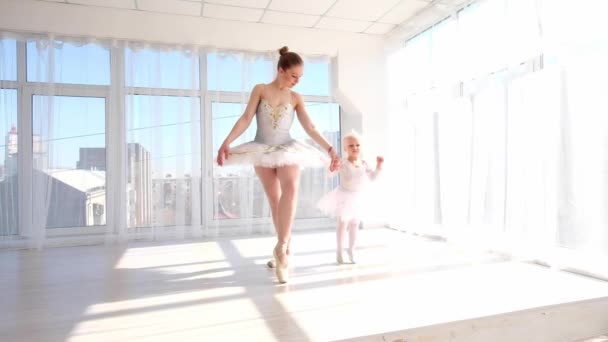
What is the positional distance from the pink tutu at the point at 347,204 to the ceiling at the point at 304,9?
219cm

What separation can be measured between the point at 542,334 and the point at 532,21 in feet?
7.12

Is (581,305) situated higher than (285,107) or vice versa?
(285,107)

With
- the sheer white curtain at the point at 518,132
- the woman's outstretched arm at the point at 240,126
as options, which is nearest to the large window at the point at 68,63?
the woman's outstretched arm at the point at 240,126

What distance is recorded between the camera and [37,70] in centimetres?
398

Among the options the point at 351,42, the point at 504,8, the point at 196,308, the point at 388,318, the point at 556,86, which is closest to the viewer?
the point at 388,318

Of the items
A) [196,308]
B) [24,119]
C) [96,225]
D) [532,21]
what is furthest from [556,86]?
[24,119]

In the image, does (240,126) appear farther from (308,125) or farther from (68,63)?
(68,63)

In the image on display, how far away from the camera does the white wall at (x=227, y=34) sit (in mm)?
3920

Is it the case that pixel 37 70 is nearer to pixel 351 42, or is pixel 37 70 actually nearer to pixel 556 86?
pixel 351 42

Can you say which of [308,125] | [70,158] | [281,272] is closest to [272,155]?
[308,125]

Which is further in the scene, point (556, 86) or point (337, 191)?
point (337, 191)

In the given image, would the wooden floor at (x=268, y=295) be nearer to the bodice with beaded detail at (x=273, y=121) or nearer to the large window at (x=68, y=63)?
the bodice with beaded detail at (x=273, y=121)

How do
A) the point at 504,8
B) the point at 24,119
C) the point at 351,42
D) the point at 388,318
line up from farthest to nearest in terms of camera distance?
the point at 351,42
the point at 24,119
the point at 504,8
the point at 388,318

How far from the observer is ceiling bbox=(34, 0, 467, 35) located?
156 inches
